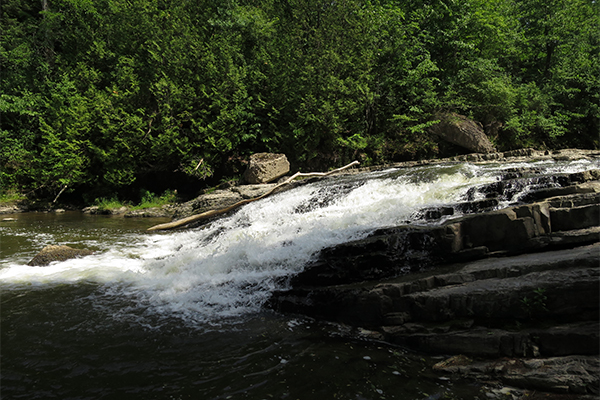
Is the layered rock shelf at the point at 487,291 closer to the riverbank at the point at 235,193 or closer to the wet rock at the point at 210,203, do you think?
the riverbank at the point at 235,193

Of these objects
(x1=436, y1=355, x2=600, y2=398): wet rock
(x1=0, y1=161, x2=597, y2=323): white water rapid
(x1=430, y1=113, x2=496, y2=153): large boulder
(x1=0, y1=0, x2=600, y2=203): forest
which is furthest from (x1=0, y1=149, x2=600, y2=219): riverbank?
(x1=436, y1=355, x2=600, y2=398): wet rock

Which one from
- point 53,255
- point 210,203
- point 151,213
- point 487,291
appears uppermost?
point 210,203

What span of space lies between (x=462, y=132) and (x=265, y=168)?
399 inches

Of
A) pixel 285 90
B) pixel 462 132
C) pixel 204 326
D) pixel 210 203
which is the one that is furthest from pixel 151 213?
pixel 462 132

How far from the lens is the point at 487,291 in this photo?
12.1 ft

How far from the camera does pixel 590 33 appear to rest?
19.5m

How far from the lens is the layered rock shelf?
3.12 metres

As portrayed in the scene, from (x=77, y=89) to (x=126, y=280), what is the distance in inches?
780

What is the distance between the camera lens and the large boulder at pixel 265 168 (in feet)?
49.8

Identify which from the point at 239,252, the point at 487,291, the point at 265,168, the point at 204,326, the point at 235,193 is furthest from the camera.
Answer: the point at 265,168

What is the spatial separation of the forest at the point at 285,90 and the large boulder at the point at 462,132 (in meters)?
0.61

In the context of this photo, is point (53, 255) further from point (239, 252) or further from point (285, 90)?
point (285, 90)

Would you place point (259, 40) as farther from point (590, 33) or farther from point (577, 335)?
point (577, 335)

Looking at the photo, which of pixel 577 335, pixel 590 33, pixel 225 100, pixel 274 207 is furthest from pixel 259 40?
pixel 577 335
